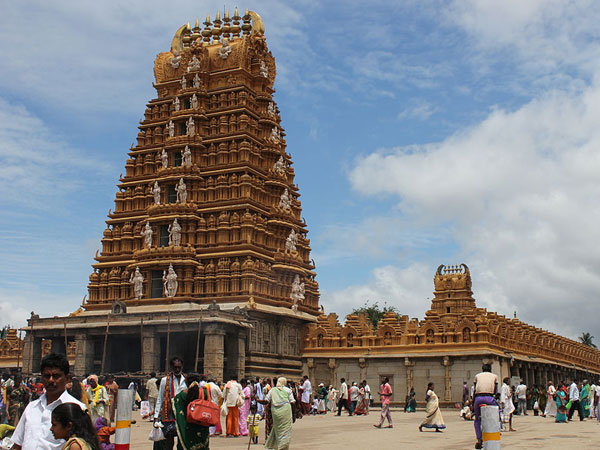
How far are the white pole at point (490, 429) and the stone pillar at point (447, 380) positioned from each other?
3108 centimetres

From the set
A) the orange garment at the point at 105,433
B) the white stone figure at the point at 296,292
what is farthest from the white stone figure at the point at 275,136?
the orange garment at the point at 105,433

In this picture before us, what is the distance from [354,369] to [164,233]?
52.2ft

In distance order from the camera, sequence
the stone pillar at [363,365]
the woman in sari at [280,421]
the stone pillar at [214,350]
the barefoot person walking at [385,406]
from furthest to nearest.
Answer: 1. the stone pillar at [363,365]
2. the stone pillar at [214,350]
3. the barefoot person walking at [385,406]
4. the woman in sari at [280,421]

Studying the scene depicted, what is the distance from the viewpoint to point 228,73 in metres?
55.1

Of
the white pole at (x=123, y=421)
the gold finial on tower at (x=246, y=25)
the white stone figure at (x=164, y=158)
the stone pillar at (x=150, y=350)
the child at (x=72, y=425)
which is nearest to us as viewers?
the child at (x=72, y=425)

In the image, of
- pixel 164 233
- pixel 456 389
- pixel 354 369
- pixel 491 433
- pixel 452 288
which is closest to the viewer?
pixel 491 433

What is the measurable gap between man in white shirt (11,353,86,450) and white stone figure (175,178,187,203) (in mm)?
43181

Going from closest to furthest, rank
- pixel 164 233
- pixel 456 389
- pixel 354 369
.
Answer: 1. pixel 456 389
2. pixel 354 369
3. pixel 164 233

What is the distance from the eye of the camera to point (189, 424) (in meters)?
12.3

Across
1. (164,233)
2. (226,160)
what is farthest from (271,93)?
(164,233)

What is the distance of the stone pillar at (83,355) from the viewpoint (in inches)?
1778

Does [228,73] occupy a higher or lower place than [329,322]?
higher

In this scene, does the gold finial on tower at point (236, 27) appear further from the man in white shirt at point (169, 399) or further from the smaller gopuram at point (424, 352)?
the man in white shirt at point (169, 399)

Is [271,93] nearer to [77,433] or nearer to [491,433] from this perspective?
[491,433]
